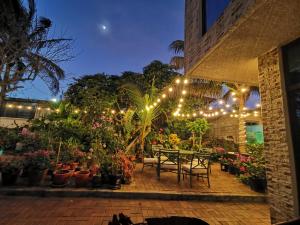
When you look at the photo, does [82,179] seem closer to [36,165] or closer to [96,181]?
[96,181]

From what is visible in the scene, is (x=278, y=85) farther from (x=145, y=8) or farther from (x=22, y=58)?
(x=145, y=8)

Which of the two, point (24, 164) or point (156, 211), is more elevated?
point (24, 164)

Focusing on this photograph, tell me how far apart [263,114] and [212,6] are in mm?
2069

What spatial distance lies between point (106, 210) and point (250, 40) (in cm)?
342

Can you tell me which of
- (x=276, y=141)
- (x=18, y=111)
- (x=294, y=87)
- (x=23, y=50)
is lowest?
(x=276, y=141)

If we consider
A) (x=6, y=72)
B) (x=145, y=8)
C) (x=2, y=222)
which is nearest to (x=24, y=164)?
(x=2, y=222)

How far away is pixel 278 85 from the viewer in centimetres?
263

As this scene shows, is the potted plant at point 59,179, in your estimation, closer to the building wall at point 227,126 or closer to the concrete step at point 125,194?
the concrete step at point 125,194

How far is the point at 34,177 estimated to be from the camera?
143 inches

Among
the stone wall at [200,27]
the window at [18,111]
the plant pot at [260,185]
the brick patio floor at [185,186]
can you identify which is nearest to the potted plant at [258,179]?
the plant pot at [260,185]

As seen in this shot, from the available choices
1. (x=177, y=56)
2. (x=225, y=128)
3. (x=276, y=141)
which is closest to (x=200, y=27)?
(x=276, y=141)

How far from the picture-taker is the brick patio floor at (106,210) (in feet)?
8.30

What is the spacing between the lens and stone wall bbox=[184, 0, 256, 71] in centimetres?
215

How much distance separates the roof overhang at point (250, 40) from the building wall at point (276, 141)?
0.33 meters
